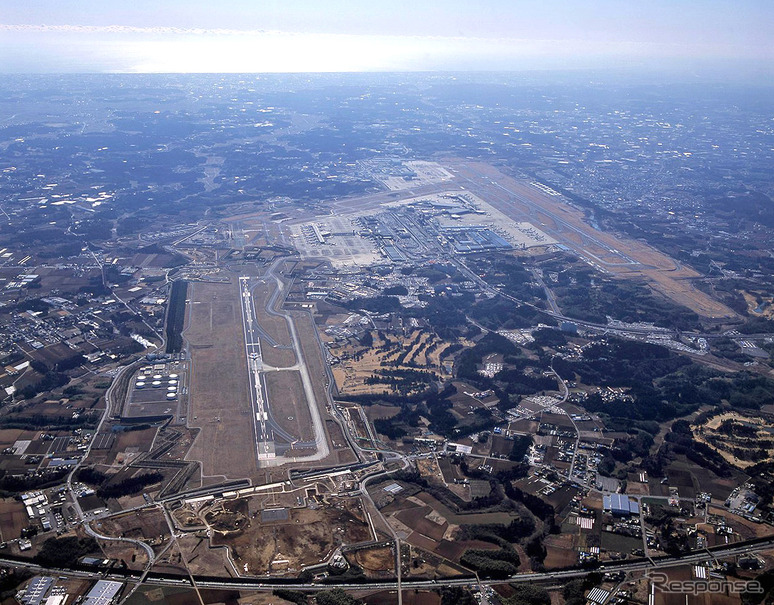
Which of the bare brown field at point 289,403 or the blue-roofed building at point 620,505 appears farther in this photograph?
the bare brown field at point 289,403

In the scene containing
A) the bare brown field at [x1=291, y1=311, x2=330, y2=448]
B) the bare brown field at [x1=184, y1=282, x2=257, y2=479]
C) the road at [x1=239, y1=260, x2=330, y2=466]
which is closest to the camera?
the bare brown field at [x1=184, y1=282, x2=257, y2=479]

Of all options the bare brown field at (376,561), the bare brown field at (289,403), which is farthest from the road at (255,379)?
the bare brown field at (376,561)

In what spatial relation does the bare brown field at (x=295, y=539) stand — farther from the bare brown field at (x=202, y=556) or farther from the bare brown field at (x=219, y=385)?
the bare brown field at (x=219, y=385)

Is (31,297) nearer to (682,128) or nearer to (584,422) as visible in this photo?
(584,422)

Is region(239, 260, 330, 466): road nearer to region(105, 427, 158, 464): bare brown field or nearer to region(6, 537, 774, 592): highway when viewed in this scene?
region(105, 427, 158, 464): bare brown field

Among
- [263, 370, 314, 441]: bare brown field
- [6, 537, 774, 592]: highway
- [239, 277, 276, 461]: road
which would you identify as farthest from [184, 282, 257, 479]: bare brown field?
[6, 537, 774, 592]: highway

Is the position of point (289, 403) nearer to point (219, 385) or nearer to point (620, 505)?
point (219, 385)
